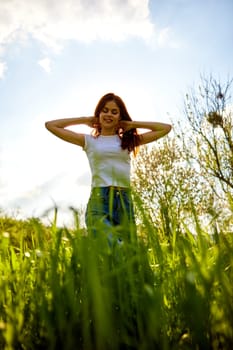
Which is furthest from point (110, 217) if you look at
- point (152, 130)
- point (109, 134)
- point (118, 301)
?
point (152, 130)

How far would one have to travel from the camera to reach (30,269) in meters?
1.61

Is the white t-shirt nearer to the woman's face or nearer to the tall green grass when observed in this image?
the woman's face

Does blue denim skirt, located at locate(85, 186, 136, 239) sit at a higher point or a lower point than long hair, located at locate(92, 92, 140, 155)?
lower

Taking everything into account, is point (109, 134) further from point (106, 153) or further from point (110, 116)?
point (106, 153)

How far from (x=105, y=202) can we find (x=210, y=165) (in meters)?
12.7

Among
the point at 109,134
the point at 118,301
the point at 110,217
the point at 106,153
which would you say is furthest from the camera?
the point at 109,134

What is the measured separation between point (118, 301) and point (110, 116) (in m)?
3.06

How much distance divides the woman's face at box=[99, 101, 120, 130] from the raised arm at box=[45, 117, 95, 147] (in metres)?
0.21

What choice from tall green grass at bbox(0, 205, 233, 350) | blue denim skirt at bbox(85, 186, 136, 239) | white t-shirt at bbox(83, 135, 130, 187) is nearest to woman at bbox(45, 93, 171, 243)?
white t-shirt at bbox(83, 135, 130, 187)

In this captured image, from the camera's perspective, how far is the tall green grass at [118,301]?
41.4 inches

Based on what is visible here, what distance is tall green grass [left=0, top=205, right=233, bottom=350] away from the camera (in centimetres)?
105

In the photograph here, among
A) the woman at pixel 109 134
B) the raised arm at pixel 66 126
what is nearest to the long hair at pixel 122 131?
the woman at pixel 109 134

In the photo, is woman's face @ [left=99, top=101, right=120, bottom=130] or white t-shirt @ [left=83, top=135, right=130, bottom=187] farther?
woman's face @ [left=99, top=101, right=120, bottom=130]

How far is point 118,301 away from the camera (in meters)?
1.24
